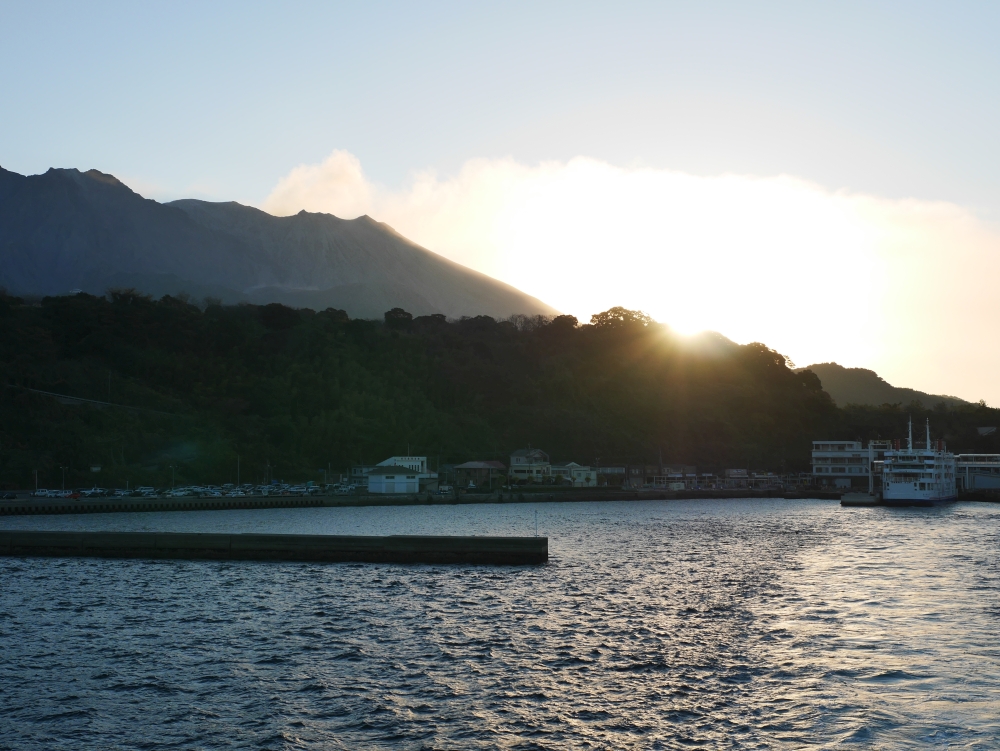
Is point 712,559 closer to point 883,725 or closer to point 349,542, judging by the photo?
point 349,542

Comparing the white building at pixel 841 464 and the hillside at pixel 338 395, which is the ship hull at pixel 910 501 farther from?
the hillside at pixel 338 395

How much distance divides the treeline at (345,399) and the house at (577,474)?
11.1 metres

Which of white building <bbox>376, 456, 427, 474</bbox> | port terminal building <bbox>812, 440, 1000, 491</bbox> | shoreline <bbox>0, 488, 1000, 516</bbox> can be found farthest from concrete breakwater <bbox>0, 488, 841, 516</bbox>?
port terminal building <bbox>812, 440, 1000, 491</bbox>

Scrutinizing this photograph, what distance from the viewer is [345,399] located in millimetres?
135500

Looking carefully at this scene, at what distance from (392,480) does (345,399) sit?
29.7m

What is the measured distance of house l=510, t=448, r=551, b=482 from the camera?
13191cm

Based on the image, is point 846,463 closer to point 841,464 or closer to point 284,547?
point 841,464

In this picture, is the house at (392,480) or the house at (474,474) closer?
the house at (392,480)

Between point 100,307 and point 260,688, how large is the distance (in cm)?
13669

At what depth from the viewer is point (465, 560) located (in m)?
40.3

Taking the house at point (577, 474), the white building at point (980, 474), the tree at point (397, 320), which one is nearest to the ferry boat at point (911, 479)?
the white building at point (980, 474)

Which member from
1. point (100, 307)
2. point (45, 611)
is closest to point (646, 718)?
point (45, 611)

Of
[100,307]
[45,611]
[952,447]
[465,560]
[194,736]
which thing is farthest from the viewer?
[952,447]

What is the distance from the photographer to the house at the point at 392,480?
358ft
